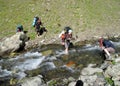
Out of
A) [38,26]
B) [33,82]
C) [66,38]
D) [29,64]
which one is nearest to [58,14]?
[38,26]

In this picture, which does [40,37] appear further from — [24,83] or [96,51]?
[24,83]

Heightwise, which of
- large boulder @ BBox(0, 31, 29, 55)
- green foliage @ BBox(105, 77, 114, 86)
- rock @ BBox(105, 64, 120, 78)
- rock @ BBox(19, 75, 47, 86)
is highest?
rock @ BBox(105, 64, 120, 78)

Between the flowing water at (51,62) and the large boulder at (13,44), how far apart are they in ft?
5.09

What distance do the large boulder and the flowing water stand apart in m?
1.55

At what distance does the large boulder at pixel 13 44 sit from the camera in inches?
1205

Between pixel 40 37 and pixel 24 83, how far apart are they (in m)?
14.0

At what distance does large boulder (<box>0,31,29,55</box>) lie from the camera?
100 feet

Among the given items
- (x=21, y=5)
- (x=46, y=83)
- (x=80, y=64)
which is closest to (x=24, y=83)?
(x=46, y=83)

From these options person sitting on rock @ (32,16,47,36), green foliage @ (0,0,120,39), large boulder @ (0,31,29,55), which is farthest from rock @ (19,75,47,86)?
person sitting on rock @ (32,16,47,36)

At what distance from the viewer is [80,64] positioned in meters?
25.2

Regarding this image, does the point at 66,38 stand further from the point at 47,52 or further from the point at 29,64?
the point at 29,64

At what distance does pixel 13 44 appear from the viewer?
31.2 m

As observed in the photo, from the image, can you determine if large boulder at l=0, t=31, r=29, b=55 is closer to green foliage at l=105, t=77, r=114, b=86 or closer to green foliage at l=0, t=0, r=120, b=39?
green foliage at l=0, t=0, r=120, b=39

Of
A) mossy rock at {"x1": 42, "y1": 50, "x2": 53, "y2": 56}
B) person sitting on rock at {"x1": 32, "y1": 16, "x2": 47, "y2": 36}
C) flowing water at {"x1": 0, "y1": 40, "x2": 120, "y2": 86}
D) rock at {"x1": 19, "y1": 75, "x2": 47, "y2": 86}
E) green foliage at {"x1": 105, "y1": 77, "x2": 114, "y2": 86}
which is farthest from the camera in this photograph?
person sitting on rock at {"x1": 32, "y1": 16, "x2": 47, "y2": 36}
